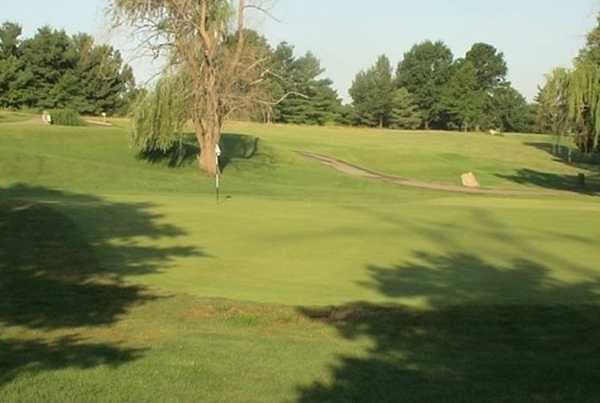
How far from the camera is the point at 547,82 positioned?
47.7 metres

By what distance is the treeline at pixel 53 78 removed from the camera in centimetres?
9281

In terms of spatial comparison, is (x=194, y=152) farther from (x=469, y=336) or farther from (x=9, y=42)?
(x=9, y=42)

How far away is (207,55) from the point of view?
43.4 metres

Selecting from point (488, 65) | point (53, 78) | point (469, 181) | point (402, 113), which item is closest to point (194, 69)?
point (469, 181)

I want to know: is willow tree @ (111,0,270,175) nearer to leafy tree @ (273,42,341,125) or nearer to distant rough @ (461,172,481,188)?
distant rough @ (461,172,481,188)

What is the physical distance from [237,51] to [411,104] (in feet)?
305

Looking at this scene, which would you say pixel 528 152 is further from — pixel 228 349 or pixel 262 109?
pixel 228 349

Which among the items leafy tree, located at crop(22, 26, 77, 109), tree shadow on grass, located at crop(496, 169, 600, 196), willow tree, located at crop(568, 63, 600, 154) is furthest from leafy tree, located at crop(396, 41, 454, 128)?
willow tree, located at crop(568, 63, 600, 154)

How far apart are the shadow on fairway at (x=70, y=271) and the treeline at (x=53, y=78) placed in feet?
239

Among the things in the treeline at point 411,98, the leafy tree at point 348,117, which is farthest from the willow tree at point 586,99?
the leafy tree at point 348,117

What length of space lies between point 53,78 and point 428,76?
70164 mm

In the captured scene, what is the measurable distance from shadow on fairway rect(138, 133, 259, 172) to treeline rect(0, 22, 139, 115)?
35.8 meters

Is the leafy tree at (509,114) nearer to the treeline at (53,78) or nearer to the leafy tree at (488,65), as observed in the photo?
the leafy tree at (488,65)

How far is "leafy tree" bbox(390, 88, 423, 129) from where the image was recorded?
12988 cm
